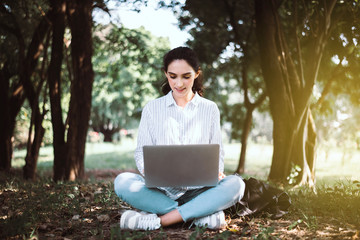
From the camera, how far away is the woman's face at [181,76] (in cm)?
370

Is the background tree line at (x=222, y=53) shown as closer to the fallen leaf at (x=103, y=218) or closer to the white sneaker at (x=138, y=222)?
the fallen leaf at (x=103, y=218)

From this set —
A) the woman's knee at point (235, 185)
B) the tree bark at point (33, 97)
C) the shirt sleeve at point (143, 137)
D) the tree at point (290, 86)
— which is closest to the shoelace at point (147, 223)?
the shirt sleeve at point (143, 137)

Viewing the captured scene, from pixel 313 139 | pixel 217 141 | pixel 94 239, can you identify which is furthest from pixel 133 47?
pixel 94 239

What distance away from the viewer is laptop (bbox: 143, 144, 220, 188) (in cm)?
315

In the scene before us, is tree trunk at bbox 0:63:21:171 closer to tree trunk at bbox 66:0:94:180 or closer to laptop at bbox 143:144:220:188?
tree trunk at bbox 66:0:94:180

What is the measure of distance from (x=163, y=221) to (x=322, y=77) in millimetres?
7900

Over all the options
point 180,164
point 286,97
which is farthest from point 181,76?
point 286,97

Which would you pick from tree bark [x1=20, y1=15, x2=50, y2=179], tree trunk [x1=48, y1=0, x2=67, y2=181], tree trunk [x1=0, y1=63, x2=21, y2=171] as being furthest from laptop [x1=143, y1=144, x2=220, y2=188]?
tree trunk [x1=0, y1=63, x2=21, y2=171]

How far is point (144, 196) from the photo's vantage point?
3.51 m

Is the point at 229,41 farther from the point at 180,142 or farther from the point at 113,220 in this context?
the point at 113,220

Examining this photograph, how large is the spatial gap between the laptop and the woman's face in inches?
32.9

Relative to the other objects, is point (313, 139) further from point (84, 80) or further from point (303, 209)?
point (84, 80)

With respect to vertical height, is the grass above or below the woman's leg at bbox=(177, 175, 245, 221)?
below

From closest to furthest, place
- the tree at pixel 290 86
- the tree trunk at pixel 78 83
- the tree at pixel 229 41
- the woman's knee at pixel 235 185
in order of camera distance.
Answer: the woman's knee at pixel 235 185 < the tree at pixel 290 86 < the tree trunk at pixel 78 83 < the tree at pixel 229 41
